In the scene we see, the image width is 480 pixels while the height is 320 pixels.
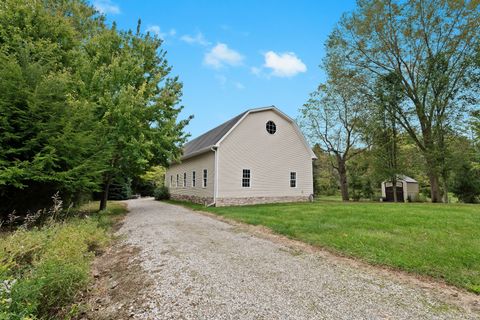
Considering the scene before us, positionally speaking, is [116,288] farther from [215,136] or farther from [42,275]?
[215,136]

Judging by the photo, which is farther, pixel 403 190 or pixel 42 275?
pixel 403 190

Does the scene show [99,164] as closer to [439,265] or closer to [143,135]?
[143,135]

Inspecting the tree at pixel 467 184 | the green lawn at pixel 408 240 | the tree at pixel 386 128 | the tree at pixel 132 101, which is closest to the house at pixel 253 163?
the tree at pixel 132 101

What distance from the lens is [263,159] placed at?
15648mm

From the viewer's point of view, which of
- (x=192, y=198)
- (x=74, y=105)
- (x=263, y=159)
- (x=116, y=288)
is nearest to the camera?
(x=116, y=288)

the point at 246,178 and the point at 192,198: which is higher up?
the point at 246,178

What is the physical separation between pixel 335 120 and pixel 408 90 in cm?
572

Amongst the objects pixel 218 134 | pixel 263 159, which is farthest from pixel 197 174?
pixel 263 159

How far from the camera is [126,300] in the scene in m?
3.18

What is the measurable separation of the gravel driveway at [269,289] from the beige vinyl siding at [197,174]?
9.46 meters

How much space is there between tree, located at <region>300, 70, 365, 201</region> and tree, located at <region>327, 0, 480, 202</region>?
2452 millimetres

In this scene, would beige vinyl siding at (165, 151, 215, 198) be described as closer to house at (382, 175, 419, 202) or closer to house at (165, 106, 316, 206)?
house at (165, 106, 316, 206)

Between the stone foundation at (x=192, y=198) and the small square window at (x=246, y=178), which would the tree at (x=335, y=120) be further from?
the stone foundation at (x=192, y=198)

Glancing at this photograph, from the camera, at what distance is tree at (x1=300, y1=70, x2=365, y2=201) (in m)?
20.5
